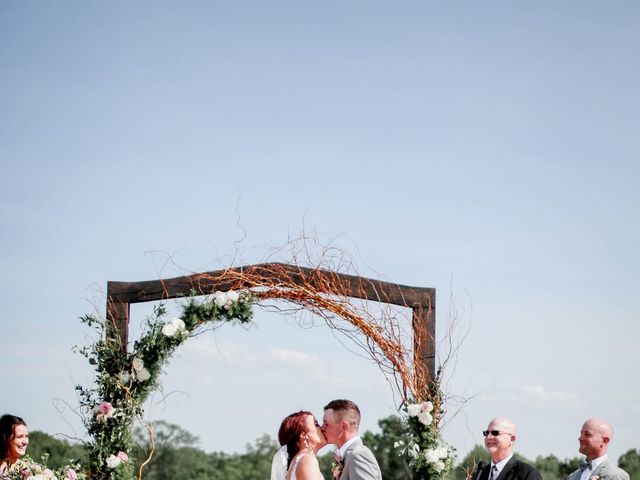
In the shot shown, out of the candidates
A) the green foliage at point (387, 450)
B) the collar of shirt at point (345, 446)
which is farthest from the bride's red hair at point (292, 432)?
the green foliage at point (387, 450)

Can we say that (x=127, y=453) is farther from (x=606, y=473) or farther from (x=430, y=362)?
(x=606, y=473)

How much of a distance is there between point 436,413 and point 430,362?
0.58 m

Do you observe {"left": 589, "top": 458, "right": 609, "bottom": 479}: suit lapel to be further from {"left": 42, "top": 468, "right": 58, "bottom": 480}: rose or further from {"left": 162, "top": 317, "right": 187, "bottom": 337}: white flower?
{"left": 42, "top": 468, "right": 58, "bottom": 480}: rose

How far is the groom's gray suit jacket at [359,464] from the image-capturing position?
734 centimetres

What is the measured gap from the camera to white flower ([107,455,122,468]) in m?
9.47

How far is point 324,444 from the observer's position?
7.49 m

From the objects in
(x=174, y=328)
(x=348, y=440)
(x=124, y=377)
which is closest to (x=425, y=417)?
(x=348, y=440)

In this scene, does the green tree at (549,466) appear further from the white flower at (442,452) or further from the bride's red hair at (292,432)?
the bride's red hair at (292,432)

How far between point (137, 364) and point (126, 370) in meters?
0.20

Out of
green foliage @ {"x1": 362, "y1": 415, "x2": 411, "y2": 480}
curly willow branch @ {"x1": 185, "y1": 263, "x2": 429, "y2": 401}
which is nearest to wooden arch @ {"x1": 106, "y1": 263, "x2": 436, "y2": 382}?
curly willow branch @ {"x1": 185, "y1": 263, "x2": 429, "y2": 401}

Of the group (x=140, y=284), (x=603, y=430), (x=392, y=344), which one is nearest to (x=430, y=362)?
(x=392, y=344)

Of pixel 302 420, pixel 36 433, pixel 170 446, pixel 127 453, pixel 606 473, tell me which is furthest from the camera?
pixel 170 446

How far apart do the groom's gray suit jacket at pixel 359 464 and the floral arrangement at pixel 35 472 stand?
3195 millimetres

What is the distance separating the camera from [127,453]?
9.71m
